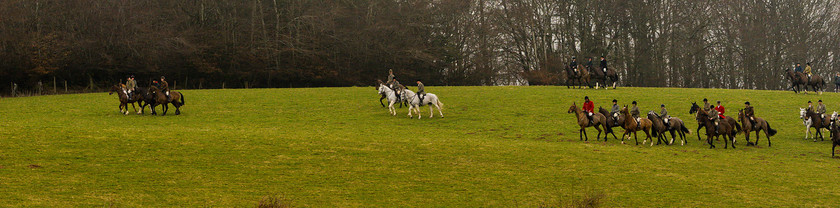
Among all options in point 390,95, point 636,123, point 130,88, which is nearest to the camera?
point 636,123

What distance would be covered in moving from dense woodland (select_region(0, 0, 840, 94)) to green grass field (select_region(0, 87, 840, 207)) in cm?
2492

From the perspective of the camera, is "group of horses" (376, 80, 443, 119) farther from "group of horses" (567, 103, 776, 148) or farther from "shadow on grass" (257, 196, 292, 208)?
"shadow on grass" (257, 196, 292, 208)

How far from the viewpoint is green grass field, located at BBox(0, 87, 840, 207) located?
14898 millimetres

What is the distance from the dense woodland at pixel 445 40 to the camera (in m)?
55.8

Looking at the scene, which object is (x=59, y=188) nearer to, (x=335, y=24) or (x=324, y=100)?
(x=324, y=100)

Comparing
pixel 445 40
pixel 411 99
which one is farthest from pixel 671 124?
pixel 445 40

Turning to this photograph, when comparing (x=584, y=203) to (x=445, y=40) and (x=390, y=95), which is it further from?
(x=445, y=40)

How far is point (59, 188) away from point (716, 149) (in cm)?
1992

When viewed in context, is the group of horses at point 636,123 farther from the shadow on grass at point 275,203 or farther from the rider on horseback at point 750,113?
the shadow on grass at point 275,203

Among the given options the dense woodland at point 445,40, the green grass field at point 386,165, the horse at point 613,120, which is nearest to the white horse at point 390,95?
the green grass field at point 386,165

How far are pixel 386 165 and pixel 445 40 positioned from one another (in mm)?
48960

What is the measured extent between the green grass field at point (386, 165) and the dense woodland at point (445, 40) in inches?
981

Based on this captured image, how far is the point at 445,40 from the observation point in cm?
6688

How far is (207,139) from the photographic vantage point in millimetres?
22250
